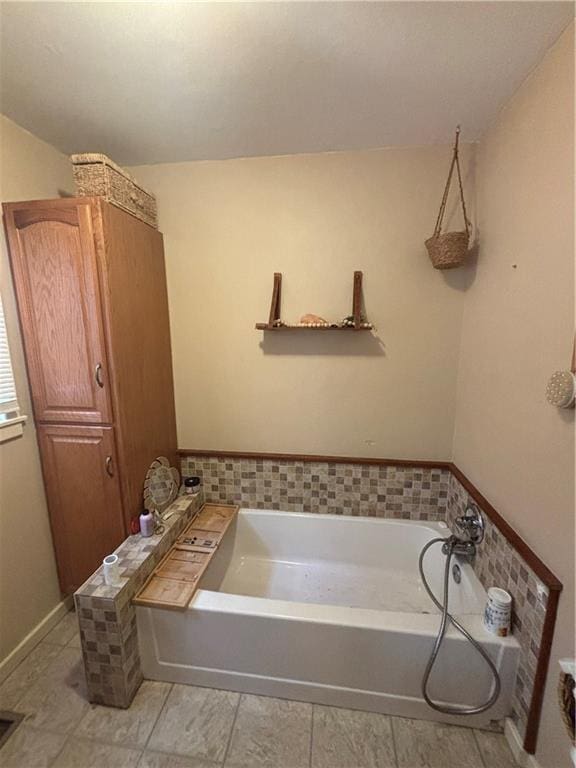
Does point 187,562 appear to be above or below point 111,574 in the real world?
below

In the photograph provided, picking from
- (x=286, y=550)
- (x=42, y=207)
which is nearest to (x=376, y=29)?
(x=42, y=207)

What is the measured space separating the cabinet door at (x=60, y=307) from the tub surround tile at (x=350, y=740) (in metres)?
1.57

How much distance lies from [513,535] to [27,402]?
2216 mm

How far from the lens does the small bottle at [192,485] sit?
2.05 m

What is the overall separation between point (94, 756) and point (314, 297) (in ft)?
7.11

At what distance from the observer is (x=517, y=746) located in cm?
117

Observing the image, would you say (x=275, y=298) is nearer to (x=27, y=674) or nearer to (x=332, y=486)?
(x=332, y=486)

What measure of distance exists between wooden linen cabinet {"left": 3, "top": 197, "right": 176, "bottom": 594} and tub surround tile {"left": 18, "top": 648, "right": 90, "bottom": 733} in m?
0.36

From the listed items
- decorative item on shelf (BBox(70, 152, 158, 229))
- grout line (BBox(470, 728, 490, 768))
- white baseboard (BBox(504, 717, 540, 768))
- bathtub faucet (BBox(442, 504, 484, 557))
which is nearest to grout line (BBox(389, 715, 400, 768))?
grout line (BBox(470, 728, 490, 768))

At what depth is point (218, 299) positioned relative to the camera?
Answer: 1955 mm

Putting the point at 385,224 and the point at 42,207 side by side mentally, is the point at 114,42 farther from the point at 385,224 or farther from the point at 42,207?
the point at 385,224

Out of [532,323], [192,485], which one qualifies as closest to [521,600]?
[532,323]

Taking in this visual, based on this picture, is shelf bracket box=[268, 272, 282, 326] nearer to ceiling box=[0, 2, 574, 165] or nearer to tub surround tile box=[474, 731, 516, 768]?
ceiling box=[0, 2, 574, 165]

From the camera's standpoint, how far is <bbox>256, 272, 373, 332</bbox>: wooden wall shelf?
1.76 meters
